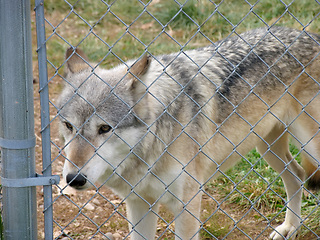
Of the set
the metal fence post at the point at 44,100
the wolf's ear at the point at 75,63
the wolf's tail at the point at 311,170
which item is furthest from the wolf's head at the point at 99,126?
the wolf's tail at the point at 311,170

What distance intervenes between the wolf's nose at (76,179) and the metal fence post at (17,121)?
1.03 ft

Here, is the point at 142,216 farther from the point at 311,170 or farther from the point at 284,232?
the point at 311,170

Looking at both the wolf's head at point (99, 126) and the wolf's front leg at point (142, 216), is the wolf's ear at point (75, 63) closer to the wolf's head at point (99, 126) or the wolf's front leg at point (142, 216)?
the wolf's head at point (99, 126)

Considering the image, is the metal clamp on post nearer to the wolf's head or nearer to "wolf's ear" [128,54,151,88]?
the wolf's head

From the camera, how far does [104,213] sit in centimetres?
381

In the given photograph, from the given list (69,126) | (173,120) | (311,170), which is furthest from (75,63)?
(311,170)

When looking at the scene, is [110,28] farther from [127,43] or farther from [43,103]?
[43,103]

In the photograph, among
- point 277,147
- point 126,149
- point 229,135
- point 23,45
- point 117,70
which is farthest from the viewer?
point 277,147

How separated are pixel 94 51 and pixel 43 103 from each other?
4306 mm

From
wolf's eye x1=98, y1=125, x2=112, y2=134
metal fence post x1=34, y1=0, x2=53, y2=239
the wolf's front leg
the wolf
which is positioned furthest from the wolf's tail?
metal fence post x1=34, y1=0, x2=53, y2=239

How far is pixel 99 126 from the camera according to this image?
2473mm

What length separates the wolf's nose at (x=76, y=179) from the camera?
7.56ft

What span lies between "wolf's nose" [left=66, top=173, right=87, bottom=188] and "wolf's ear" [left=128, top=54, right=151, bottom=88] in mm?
586

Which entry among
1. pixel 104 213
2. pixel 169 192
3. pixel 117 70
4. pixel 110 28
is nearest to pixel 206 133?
pixel 169 192
